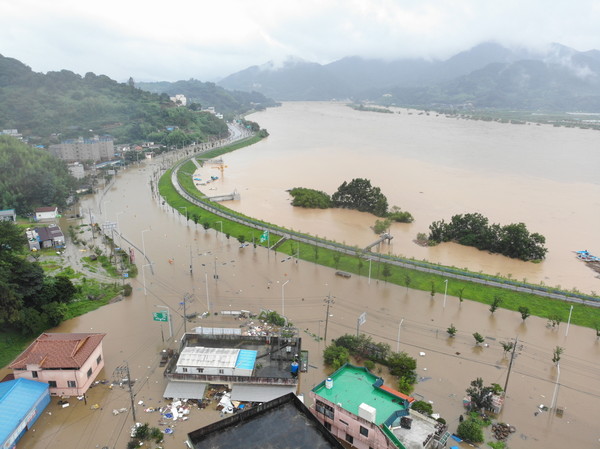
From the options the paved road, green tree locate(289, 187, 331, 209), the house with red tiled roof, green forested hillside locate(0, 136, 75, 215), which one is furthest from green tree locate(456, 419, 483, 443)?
green forested hillside locate(0, 136, 75, 215)

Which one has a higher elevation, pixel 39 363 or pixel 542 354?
pixel 39 363

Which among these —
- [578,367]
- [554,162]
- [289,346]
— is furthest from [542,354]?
[554,162]

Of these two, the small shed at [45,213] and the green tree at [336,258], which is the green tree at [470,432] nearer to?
the green tree at [336,258]

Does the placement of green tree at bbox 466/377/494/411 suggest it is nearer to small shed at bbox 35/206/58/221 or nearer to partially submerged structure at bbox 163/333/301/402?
partially submerged structure at bbox 163/333/301/402

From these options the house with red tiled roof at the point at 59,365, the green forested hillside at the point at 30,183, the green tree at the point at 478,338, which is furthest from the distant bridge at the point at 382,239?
the green forested hillside at the point at 30,183

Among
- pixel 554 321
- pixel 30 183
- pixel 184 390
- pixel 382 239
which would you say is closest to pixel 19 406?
pixel 184 390

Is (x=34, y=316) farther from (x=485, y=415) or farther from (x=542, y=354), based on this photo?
(x=542, y=354)
